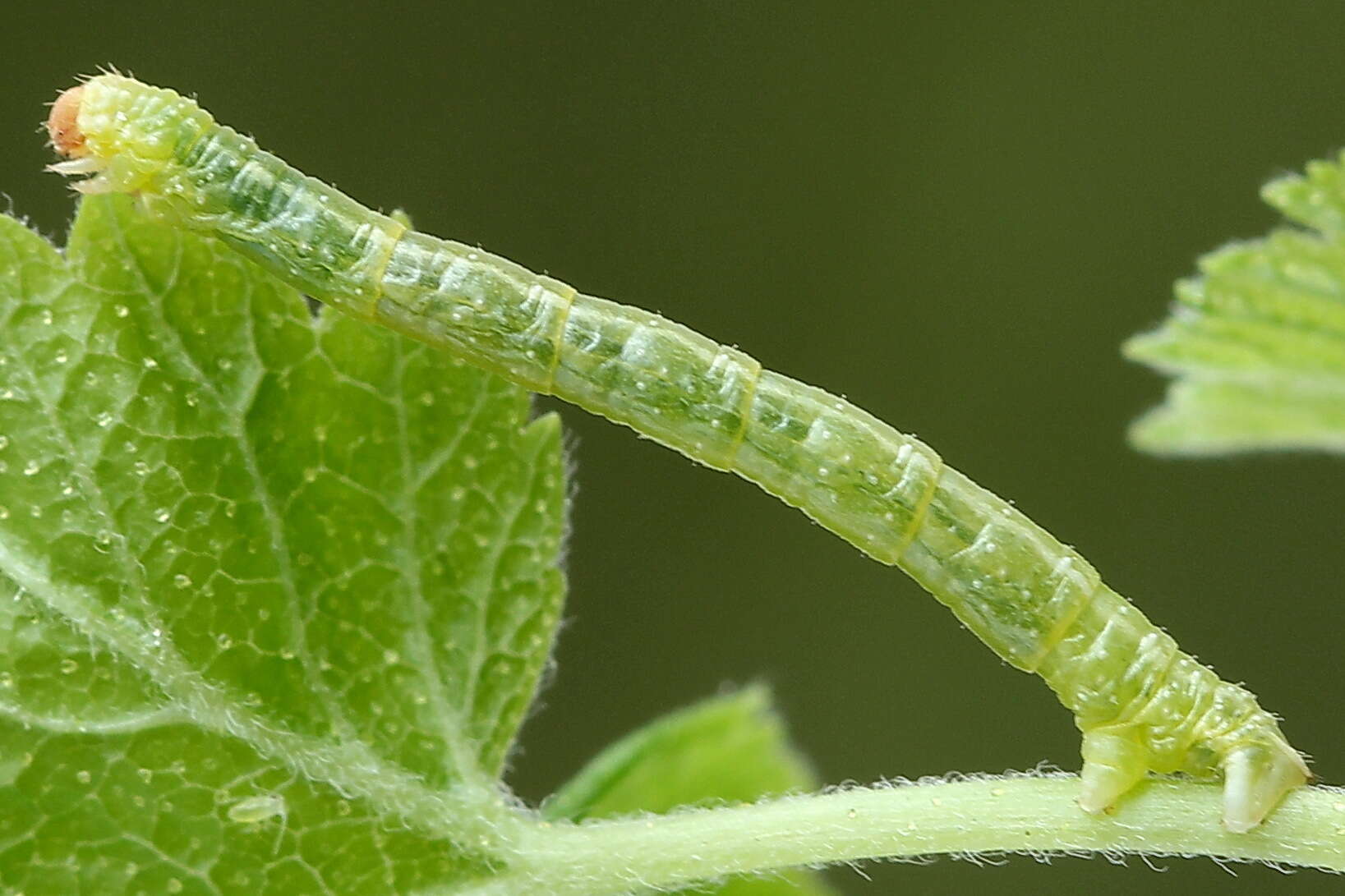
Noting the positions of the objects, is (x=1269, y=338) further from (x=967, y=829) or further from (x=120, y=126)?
(x=120, y=126)

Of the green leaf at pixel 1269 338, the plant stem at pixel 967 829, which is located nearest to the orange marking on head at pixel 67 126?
the plant stem at pixel 967 829

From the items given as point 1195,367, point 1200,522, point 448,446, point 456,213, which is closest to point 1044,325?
point 1200,522

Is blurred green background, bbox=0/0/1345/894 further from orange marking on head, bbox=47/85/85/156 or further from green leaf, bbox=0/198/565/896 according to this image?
green leaf, bbox=0/198/565/896

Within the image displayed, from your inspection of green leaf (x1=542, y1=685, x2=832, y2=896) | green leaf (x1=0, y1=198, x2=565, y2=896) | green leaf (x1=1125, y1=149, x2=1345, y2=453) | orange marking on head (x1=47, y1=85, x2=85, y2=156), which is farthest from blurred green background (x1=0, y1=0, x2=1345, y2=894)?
green leaf (x1=0, y1=198, x2=565, y2=896)

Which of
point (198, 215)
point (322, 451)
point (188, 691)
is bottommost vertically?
point (188, 691)

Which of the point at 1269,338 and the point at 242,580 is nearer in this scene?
the point at 242,580

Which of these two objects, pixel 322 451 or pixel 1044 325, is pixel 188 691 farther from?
pixel 1044 325

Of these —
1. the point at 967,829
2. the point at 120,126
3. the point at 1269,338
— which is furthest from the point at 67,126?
the point at 1269,338

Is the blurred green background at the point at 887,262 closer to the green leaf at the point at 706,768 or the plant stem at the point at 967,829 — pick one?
the green leaf at the point at 706,768
